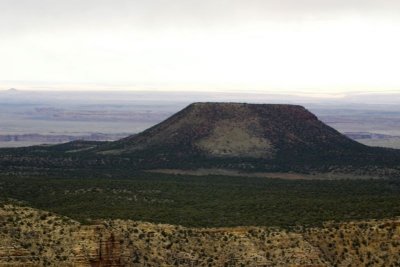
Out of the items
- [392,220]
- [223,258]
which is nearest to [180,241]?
[223,258]

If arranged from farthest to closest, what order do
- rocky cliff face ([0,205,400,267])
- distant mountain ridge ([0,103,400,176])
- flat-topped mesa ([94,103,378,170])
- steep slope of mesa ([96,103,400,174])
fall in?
flat-topped mesa ([94,103,378,170]) → steep slope of mesa ([96,103,400,174]) → distant mountain ridge ([0,103,400,176]) → rocky cliff face ([0,205,400,267])

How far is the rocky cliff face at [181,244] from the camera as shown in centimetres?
5449

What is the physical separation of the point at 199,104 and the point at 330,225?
7862 centimetres

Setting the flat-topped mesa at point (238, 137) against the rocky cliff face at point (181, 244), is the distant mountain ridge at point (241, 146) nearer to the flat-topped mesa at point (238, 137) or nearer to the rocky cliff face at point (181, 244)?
the flat-topped mesa at point (238, 137)

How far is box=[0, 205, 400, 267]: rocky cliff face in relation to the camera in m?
54.5

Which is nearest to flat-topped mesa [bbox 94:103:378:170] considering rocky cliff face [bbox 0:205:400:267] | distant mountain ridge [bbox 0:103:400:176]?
distant mountain ridge [bbox 0:103:400:176]

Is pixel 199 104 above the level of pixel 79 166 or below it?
above

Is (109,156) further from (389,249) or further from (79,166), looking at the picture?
(389,249)

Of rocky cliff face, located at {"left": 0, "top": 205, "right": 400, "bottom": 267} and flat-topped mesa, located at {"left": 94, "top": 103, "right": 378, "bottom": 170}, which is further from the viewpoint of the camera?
flat-topped mesa, located at {"left": 94, "top": 103, "right": 378, "bottom": 170}

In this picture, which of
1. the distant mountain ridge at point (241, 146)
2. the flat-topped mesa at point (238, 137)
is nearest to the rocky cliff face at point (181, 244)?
the distant mountain ridge at point (241, 146)

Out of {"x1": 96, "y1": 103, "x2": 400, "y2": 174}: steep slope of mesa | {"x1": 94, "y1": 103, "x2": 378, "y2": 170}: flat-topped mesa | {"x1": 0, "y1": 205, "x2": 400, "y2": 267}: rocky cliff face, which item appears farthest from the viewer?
{"x1": 94, "y1": 103, "x2": 378, "y2": 170}: flat-topped mesa

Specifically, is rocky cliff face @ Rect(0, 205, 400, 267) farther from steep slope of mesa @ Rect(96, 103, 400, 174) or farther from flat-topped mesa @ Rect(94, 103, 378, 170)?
flat-topped mesa @ Rect(94, 103, 378, 170)

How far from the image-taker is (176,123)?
135m

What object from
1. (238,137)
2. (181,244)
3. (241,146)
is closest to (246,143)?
A: (241,146)
